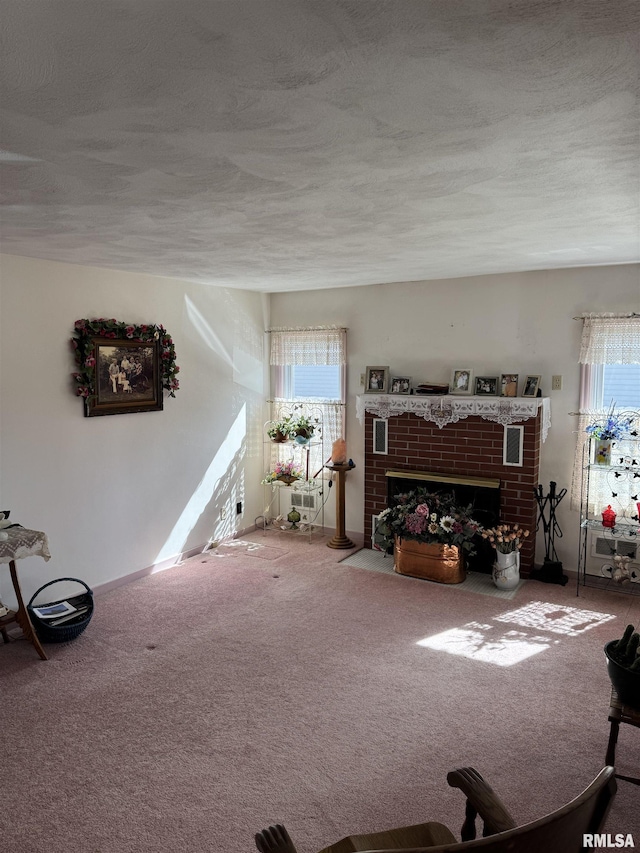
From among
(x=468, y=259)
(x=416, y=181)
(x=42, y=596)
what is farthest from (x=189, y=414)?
(x=416, y=181)

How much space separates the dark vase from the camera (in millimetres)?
2371

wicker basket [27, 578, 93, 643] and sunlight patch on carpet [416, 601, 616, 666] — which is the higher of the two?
wicker basket [27, 578, 93, 643]

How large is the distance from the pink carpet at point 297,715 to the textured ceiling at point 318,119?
2.45 meters

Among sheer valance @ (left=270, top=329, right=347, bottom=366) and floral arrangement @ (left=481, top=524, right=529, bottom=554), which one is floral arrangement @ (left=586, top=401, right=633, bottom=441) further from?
sheer valance @ (left=270, top=329, right=347, bottom=366)

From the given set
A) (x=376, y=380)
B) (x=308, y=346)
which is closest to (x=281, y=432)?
(x=308, y=346)

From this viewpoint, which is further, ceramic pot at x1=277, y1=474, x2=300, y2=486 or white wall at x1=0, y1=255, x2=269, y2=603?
ceramic pot at x1=277, y1=474, x2=300, y2=486

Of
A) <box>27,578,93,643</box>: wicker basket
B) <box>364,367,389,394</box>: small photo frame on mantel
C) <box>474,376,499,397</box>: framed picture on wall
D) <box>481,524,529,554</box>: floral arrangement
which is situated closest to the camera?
<box>27,578,93,643</box>: wicker basket

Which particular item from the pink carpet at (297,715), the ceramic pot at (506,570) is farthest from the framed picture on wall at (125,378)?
the ceramic pot at (506,570)

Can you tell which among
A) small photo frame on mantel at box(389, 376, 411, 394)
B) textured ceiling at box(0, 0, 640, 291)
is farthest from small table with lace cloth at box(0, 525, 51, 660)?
small photo frame on mantel at box(389, 376, 411, 394)

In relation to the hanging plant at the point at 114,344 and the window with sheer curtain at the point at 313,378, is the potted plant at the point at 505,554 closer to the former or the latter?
the window with sheer curtain at the point at 313,378

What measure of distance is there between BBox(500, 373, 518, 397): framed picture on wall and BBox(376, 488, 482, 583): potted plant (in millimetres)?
987

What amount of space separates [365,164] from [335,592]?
3.39 metres

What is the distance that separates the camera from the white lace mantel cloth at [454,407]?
15.7ft

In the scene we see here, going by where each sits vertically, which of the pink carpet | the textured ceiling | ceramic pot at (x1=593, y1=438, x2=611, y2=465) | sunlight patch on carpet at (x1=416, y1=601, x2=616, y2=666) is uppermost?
the textured ceiling
